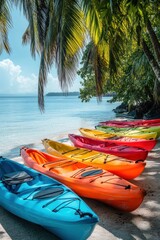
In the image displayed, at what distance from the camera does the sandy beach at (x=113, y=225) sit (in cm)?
303

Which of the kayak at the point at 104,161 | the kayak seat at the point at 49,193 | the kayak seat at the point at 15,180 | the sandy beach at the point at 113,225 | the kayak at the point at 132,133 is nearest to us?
the sandy beach at the point at 113,225

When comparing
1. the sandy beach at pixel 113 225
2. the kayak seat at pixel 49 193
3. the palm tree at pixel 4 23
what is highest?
the palm tree at pixel 4 23

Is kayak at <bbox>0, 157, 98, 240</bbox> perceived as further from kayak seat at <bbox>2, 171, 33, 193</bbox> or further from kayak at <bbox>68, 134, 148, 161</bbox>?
kayak at <bbox>68, 134, 148, 161</bbox>

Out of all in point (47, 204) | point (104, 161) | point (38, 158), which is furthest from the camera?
point (38, 158)

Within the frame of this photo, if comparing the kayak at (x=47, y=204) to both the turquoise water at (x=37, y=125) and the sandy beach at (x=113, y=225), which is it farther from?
the turquoise water at (x=37, y=125)

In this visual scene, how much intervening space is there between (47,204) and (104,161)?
1.88 metres

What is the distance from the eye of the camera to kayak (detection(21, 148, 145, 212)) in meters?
3.35

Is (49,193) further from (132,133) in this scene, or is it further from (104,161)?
(132,133)

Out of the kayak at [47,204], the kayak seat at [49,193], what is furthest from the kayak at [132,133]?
the kayak seat at [49,193]

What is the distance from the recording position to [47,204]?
303 centimetres

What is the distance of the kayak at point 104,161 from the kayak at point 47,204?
119 centimetres

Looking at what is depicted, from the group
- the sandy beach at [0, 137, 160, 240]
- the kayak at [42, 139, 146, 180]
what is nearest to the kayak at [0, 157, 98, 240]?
the sandy beach at [0, 137, 160, 240]

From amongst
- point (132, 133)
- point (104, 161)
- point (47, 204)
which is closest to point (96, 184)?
point (47, 204)

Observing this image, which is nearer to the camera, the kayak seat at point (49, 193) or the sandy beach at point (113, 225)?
the sandy beach at point (113, 225)
